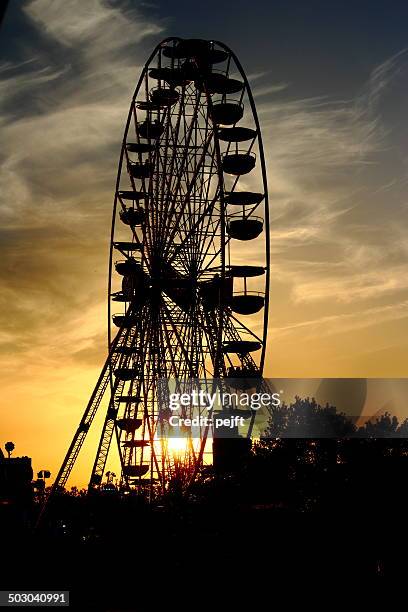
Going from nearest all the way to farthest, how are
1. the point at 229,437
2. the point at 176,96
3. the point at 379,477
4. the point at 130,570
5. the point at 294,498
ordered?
the point at 130,570
the point at 229,437
the point at 176,96
the point at 379,477
the point at 294,498

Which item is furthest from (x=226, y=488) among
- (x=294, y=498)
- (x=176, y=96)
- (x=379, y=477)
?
(x=176, y=96)

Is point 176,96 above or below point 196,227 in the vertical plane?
above

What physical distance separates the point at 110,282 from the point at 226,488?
46.4 ft

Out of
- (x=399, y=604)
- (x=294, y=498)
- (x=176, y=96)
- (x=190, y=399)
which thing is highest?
(x=176, y=96)

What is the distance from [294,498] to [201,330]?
17.7m

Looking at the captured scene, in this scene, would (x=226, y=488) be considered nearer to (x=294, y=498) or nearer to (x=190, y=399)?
(x=294, y=498)

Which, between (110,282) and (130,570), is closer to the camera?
(130,570)

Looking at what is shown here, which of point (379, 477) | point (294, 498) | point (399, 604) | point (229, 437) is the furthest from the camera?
point (294, 498)

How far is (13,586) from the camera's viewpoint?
34469mm

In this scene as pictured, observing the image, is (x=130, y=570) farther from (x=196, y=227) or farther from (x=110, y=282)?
(x=110, y=282)

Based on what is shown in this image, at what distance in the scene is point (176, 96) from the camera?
45.2m

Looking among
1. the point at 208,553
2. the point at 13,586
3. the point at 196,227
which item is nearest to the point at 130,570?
the point at 208,553

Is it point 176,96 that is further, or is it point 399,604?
point 176,96

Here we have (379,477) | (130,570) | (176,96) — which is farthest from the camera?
(379,477)
